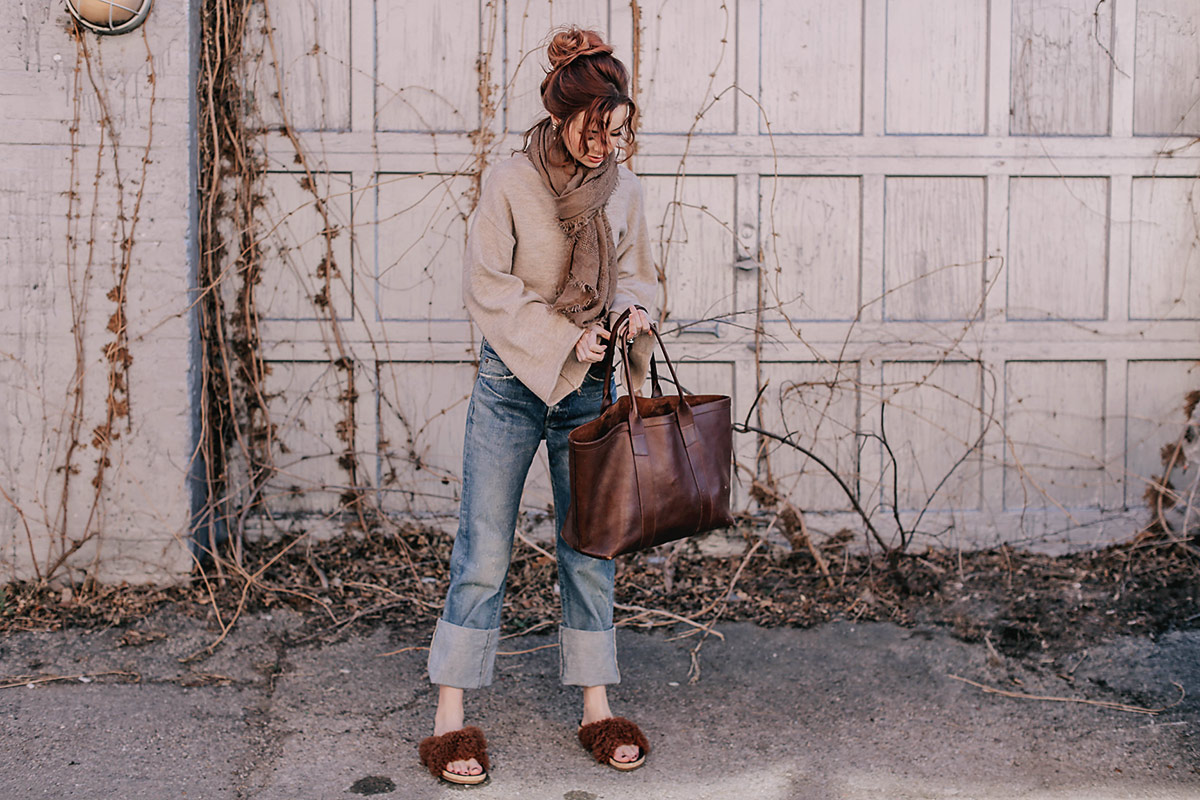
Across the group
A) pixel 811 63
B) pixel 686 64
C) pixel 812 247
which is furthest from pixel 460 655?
pixel 811 63

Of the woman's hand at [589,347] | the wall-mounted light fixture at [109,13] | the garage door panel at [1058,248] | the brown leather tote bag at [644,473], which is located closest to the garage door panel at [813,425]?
the garage door panel at [1058,248]

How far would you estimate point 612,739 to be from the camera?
276 centimetres

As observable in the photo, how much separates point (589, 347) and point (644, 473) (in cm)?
33

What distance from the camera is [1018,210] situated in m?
4.20

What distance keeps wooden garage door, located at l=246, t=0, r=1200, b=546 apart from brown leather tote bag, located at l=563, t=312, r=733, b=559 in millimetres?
1562

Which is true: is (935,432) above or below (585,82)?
below

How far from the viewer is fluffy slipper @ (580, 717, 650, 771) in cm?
275

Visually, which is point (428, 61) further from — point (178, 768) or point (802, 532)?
point (178, 768)

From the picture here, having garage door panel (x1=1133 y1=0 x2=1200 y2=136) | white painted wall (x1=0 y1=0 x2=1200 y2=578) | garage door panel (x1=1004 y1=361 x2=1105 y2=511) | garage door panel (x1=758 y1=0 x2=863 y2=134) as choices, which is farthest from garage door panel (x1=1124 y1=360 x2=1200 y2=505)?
garage door panel (x1=758 y1=0 x2=863 y2=134)

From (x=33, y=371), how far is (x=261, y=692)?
1515 millimetres

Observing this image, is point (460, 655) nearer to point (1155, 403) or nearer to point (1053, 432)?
point (1053, 432)

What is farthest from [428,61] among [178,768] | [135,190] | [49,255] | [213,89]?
[178,768]

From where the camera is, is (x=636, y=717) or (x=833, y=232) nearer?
(x=636, y=717)

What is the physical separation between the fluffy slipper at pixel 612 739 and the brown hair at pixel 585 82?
5.02 ft
